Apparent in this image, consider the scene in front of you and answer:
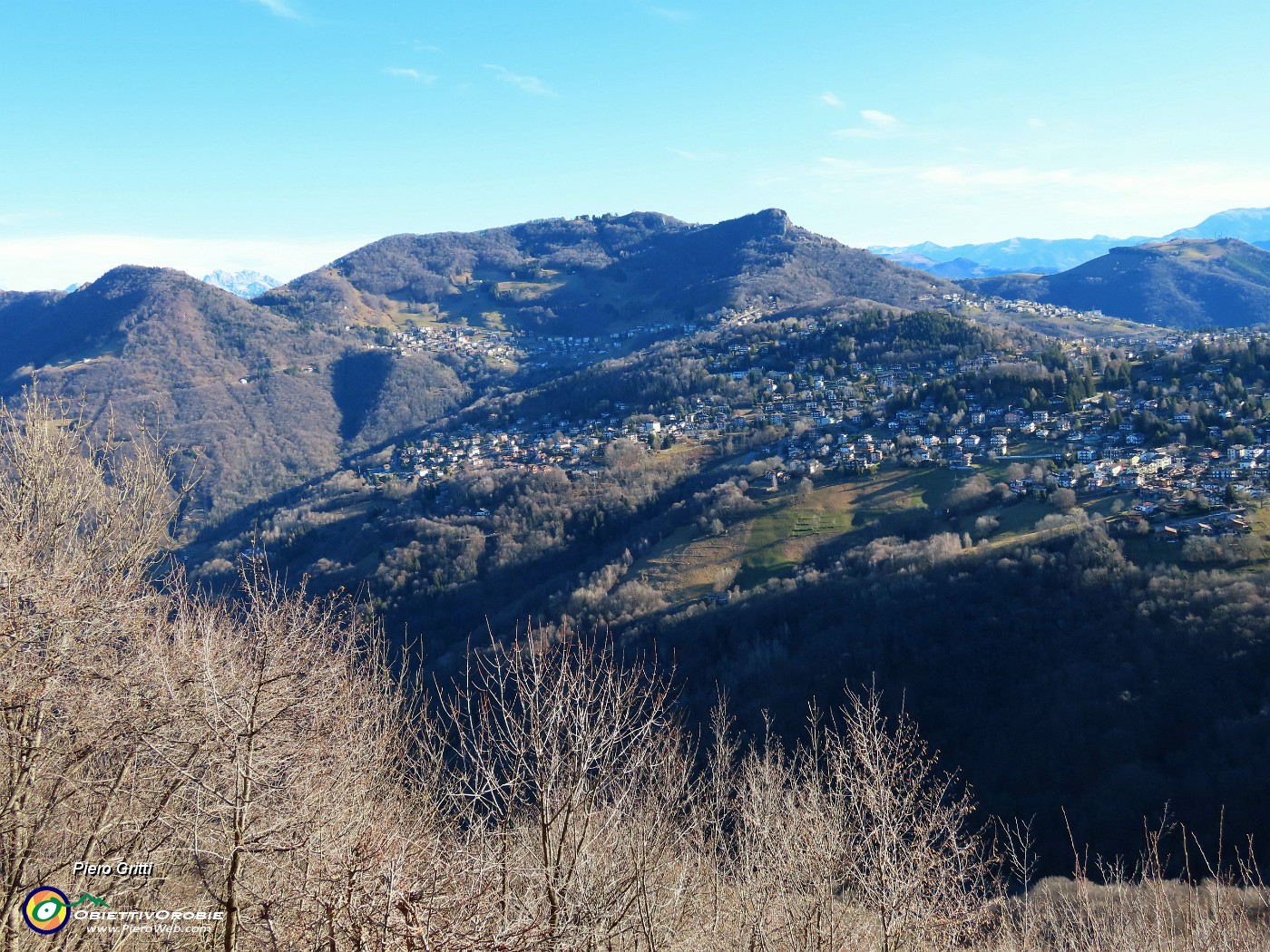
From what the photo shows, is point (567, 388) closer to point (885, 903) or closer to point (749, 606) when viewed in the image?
point (749, 606)

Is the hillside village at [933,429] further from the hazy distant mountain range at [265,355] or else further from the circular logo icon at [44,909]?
the circular logo icon at [44,909]

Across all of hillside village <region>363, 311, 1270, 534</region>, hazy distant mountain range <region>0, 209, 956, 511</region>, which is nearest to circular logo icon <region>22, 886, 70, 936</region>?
hillside village <region>363, 311, 1270, 534</region>

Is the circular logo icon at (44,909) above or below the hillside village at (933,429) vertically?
above

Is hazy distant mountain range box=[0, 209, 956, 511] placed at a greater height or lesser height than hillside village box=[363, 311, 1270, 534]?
greater

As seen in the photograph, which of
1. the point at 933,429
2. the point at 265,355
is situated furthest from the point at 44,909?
the point at 265,355

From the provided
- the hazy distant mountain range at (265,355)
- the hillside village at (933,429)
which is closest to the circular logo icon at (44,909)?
the hillside village at (933,429)

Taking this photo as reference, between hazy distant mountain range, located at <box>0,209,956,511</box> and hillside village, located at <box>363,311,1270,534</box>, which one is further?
hazy distant mountain range, located at <box>0,209,956,511</box>

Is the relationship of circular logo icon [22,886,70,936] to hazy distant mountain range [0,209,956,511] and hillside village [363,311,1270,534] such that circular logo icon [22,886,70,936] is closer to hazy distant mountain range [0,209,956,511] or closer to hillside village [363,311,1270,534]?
hillside village [363,311,1270,534]

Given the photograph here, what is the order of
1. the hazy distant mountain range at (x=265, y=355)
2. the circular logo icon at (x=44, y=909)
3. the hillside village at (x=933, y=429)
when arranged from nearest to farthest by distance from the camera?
the circular logo icon at (x=44, y=909) < the hillside village at (x=933, y=429) < the hazy distant mountain range at (x=265, y=355)
